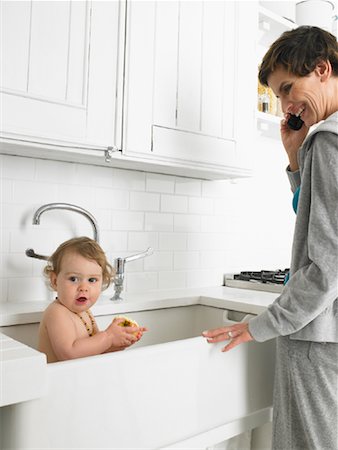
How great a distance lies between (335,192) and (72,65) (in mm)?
813

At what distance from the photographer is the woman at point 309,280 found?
1.09 meters

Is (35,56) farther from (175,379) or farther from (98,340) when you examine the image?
(175,379)

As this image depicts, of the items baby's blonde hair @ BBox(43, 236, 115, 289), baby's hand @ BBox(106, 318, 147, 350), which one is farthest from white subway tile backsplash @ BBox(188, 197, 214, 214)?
baby's hand @ BBox(106, 318, 147, 350)

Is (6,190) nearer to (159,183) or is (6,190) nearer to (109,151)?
(109,151)

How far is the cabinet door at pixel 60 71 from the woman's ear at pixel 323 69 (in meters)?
0.60

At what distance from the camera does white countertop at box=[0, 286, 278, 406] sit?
829 mm

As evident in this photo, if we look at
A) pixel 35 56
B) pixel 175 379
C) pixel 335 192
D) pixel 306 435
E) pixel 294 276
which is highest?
pixel 35 56

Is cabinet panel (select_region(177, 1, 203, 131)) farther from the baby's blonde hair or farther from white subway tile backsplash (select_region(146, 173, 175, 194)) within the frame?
the baby's blonde hair

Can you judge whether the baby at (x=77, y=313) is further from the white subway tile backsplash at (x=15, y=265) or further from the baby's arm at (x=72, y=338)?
the white subway tile backsplash at (x=15, y=265)

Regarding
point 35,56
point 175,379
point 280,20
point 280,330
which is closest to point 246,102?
point 280,20

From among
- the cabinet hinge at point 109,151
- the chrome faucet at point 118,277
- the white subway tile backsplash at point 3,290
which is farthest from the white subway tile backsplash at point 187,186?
the white subway tile backsplash at point 3,290

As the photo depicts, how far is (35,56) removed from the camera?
4.33 feet

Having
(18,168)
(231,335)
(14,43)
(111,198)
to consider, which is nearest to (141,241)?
(111,198)

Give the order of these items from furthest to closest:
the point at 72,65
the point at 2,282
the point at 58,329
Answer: the point at 2,282 < the point at 72,65 < the point at 58,329
